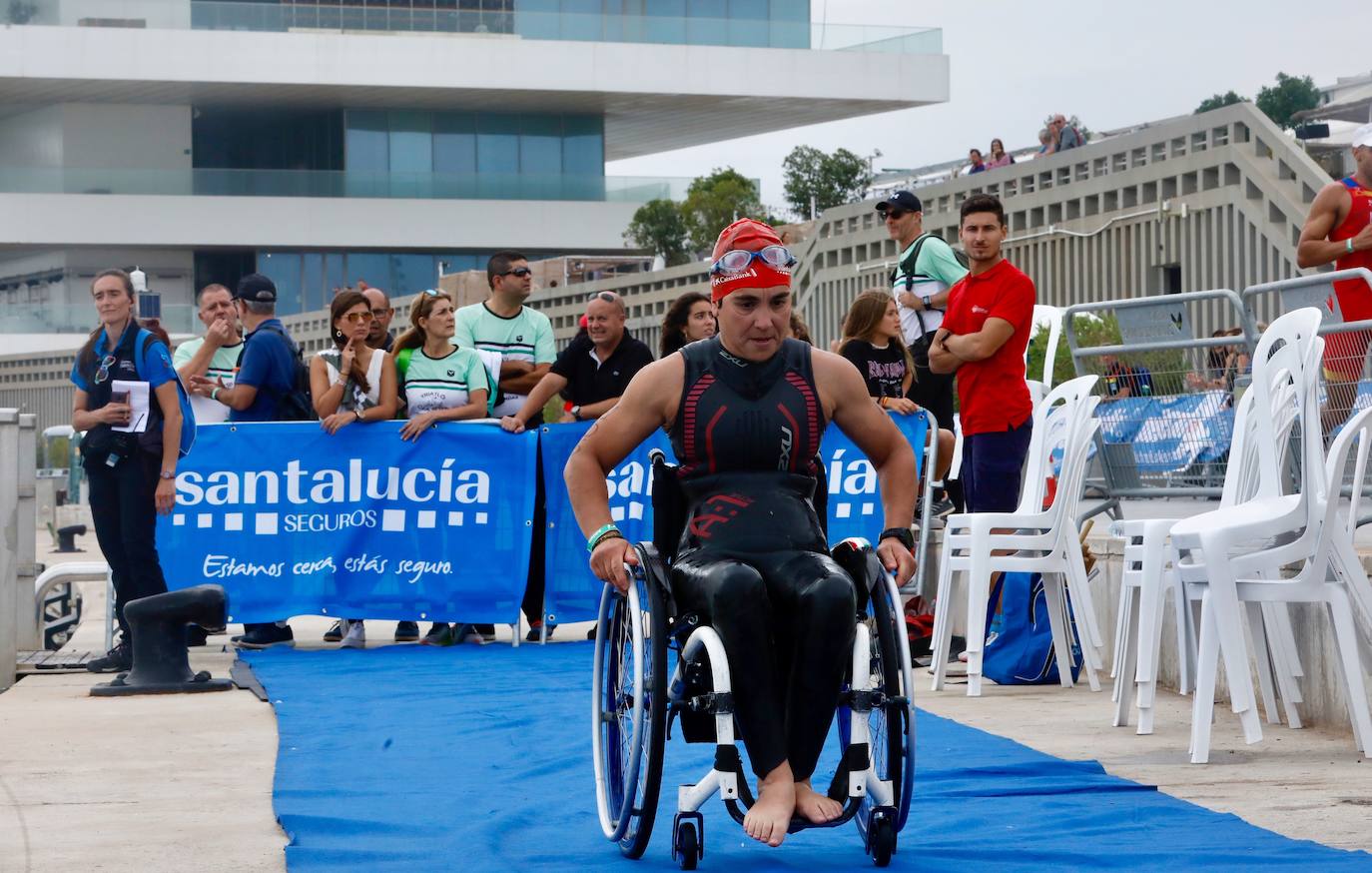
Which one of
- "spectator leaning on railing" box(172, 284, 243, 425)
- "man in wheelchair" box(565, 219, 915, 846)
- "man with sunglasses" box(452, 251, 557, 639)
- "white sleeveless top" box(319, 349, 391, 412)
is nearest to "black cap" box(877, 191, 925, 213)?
"man with sunglasses" box(452, 251, 557, 639)

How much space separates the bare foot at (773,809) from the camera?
14.5 feet

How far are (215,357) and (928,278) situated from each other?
4.14m

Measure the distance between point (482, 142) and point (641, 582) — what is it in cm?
5727

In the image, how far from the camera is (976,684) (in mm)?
8070

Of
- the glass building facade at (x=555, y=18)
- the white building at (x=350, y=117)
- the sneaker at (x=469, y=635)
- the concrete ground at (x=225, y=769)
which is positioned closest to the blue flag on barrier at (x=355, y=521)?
the sneaker at (x=469, y=635)

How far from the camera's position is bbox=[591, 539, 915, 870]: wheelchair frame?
14.7 ft

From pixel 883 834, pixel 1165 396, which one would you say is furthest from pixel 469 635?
pixel 883 834

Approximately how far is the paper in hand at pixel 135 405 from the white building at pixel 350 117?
49.0 m

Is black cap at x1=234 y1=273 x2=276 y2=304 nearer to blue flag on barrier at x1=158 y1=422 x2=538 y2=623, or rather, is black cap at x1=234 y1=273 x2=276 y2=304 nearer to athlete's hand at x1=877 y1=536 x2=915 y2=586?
blue flag on barrier at x1=158 y1=422 x2=538 y2=623

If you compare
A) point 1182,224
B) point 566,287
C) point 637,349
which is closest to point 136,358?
point 637,349

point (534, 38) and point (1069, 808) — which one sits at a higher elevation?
point (534, 38)

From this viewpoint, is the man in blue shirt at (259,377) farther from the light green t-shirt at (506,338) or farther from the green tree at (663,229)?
the green tree at (663,229)

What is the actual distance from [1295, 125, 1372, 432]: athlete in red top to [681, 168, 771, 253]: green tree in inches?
1458

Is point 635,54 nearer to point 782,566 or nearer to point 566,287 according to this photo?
point 566,287
